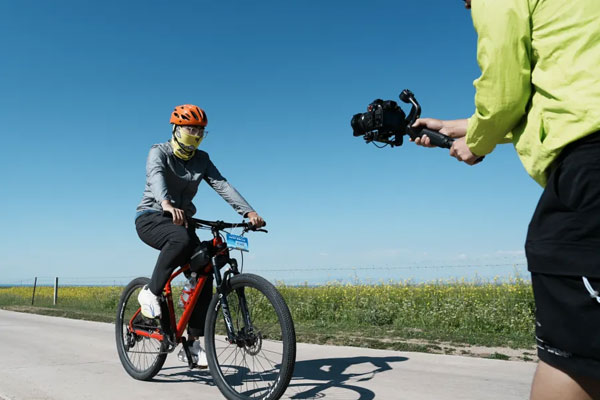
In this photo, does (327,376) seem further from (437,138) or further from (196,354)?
(437,138)

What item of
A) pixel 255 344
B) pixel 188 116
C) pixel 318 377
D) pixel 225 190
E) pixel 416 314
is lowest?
pixel 318 377

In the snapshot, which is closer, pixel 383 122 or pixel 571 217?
pixel 571 217

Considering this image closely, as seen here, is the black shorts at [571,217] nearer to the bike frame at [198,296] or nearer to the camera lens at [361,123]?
the camera lens at [361,123]

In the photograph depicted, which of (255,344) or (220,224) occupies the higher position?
(220,224)

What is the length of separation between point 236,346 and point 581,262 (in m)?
2.73

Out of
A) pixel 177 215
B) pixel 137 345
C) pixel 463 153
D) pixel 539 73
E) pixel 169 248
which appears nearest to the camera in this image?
pixel 539 73

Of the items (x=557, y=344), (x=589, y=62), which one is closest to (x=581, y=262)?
(x=557, y=344)

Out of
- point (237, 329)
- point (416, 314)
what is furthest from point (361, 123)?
point (416, 314)

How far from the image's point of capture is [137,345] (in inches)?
180

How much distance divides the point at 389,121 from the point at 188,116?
2398mm

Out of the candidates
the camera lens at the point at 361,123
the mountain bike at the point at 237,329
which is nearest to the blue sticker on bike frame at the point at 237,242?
the mountain bike at the point at 237,329

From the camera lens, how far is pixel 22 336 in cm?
766

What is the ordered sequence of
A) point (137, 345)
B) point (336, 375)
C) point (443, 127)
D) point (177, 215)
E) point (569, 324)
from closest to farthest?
point (569, 324), point (443, 127), point (177, 215), point (336, 375), point (137, 345)

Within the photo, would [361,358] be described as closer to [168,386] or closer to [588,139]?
[168,386]
